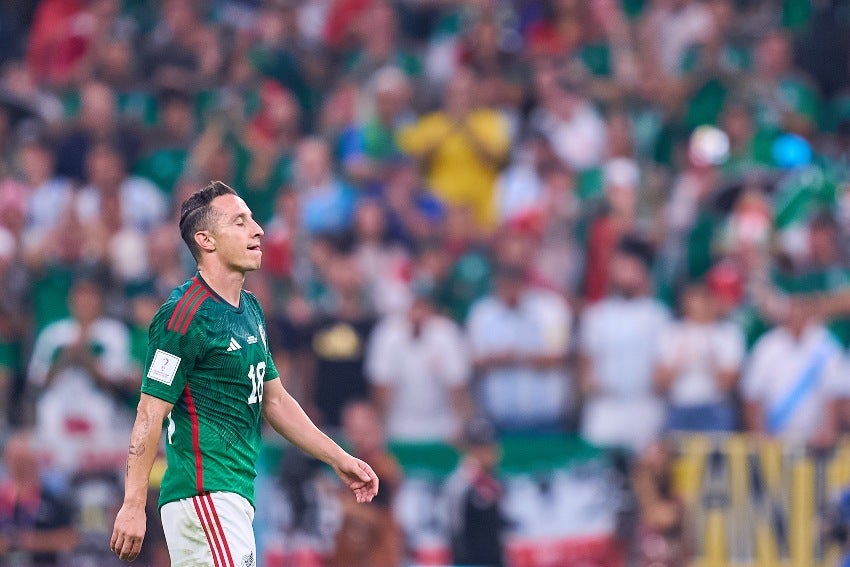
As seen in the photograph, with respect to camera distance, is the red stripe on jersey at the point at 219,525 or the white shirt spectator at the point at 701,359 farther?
the white shirt spectator at the point at 701,359

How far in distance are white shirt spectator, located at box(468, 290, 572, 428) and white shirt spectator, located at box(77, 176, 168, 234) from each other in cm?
348

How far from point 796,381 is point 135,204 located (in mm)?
6420

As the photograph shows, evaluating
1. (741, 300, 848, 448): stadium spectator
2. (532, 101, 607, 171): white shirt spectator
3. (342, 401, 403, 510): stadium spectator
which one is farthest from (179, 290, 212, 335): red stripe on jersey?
(532, 101, 607, 171): white shirt spectator

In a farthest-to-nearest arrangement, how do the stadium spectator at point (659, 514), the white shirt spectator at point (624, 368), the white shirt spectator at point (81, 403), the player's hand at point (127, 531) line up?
the white shirt spectator at point (624, 368), the white shirt spectator at point (81, 403), the stadium spectator at point (659, 514), the player's hand at point (127, 531)

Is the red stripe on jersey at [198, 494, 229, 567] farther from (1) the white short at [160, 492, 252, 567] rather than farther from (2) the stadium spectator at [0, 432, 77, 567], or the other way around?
(2) the stadium spectator at [0, 432, 77, 567]

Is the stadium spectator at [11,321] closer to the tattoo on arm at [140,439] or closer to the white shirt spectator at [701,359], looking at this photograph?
the white shirt spectator at [701,359]

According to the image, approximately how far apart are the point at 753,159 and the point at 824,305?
201cm

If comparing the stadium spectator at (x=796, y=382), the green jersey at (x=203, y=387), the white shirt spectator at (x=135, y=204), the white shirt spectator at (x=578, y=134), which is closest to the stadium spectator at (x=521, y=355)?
the stadium spectator at (x=796, y=382)

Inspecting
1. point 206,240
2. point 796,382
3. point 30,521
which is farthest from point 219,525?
point 796,382

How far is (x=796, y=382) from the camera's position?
1240cm

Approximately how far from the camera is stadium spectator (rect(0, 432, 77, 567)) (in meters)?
12.5

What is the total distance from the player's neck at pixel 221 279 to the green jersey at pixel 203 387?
0.12 feet

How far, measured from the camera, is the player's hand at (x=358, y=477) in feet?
22.6

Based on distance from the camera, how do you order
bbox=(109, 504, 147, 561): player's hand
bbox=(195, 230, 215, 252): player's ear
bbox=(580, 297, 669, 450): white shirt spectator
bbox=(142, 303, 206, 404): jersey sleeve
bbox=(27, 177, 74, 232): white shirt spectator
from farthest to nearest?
bbox=(27, 177, 74, 232): white shirt spectator → bbox=(580, 297, 669, 450): white shirt spectator → bbox=(195, 230, 215, 252): player's ear → bbox=(142, 303, 206, 404): jersey sleeve → bbox=(109, 504, 147, 561): player's hand
